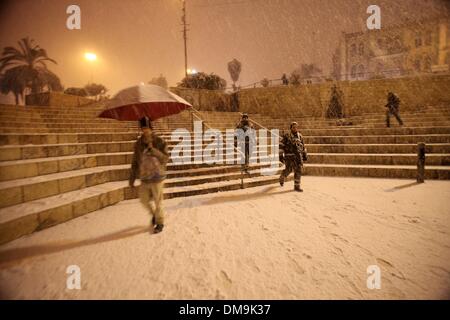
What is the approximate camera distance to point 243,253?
2.96 m

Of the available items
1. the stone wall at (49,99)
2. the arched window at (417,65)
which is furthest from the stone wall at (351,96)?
the arched window at (417,65)

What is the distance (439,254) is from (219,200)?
3727mm

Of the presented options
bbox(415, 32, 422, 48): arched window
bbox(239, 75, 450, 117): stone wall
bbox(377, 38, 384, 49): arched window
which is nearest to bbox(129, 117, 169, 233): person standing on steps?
bbox(239, 75, 450, 117): stone wall

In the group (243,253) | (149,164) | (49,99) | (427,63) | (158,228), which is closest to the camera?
(243,253)

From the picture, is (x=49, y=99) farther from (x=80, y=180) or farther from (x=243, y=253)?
(x=243, y=253)

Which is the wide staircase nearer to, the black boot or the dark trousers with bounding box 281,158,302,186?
the dark trousers with bounding box 281,158,302,186

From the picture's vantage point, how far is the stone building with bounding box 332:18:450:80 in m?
34.4

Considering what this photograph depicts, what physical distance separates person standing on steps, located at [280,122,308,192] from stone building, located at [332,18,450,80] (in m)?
29.4

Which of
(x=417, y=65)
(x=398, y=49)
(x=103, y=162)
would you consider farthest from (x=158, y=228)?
(x=398, y=49)

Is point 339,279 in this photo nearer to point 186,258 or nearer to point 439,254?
point 439,254

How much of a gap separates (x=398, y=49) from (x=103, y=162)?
51.4m

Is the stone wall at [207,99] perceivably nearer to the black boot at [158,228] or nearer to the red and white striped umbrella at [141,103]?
the red and white striped umbrella at [141,103]
